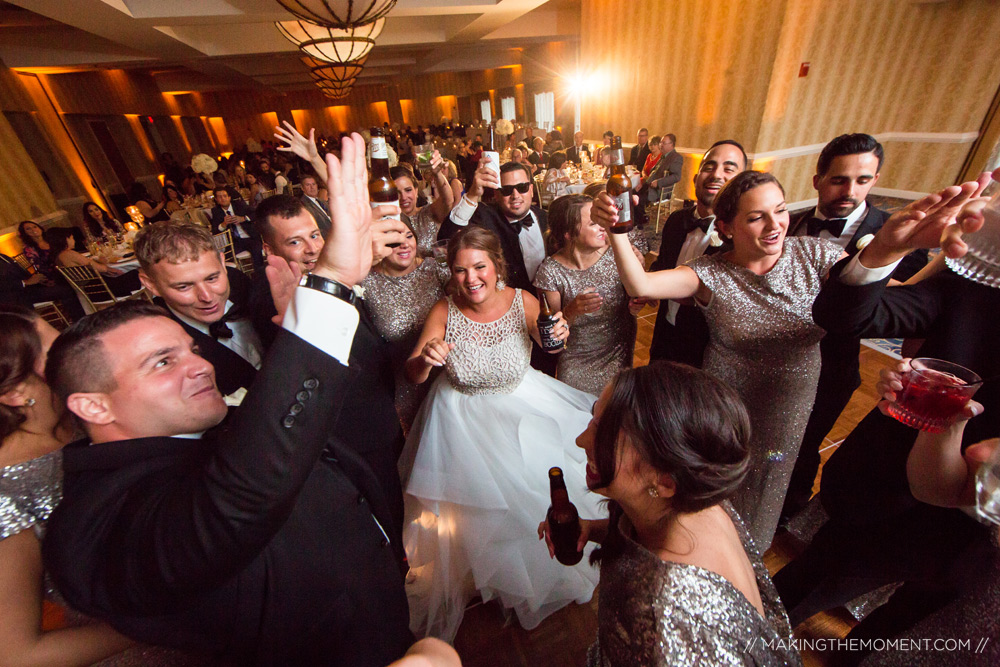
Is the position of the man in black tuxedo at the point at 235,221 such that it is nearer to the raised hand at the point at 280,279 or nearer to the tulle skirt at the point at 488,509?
the raised hand at the point at 280,279

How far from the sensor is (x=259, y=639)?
2.90ft

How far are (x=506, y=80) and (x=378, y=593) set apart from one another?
21.0m

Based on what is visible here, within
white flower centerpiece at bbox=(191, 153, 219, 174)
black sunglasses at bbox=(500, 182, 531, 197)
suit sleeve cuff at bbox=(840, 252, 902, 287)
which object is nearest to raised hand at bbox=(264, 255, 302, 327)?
black sunglasses at bbox=(500, 182, 531, 197)

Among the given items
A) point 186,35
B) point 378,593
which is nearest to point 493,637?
point 378,593

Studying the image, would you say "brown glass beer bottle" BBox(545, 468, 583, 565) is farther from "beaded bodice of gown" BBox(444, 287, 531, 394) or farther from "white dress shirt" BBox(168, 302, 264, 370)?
"white dress shirt" BBox(168, 302, 264, 370)

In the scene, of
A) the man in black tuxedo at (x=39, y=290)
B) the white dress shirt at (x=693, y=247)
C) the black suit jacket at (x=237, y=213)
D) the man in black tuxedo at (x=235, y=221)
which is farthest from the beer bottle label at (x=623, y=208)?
the black suit jacket at (x=237, y=213)

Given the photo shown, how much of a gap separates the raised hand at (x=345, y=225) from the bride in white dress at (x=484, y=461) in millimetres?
968

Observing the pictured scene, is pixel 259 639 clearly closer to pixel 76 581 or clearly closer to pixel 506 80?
pixel 76 581

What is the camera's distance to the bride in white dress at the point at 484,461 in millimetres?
1836

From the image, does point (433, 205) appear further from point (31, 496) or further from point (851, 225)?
point (31, 496)

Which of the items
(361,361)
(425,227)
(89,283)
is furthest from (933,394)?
(89,283)

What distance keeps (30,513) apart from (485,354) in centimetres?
148

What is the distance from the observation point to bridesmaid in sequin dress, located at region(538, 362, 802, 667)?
0.83 metres

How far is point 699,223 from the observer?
2.36m
